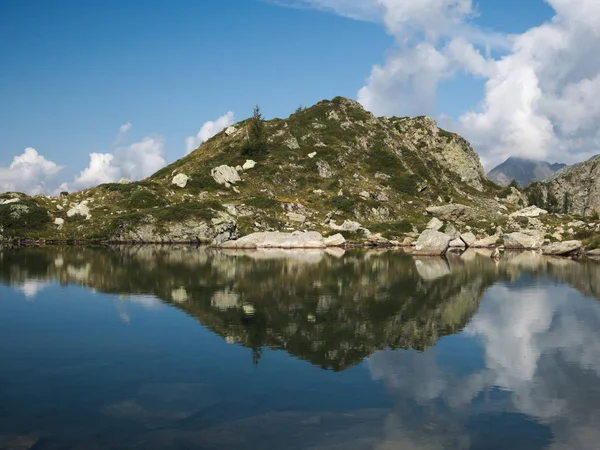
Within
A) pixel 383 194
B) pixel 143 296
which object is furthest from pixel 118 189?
pixel 143 296

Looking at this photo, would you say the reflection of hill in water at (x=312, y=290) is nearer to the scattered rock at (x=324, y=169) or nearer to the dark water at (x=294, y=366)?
the dark water at (x=294, y=366)

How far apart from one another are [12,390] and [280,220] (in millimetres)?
96898

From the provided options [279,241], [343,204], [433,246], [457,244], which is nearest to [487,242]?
[457,244]

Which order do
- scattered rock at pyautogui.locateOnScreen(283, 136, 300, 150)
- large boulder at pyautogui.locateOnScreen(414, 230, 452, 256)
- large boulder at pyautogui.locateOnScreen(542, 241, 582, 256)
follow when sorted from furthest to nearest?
scattered rock at pyautogui.locateOnScreen(283, 136, 300, 150), large boulder at pyautogui.locateOnScreen(542, 241, 582, 256), large boulder at pyautogui.locateOnScreen(414, 230, 452, 256)

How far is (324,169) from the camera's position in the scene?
497 feet

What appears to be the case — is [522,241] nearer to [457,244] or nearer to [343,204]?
[457,244]

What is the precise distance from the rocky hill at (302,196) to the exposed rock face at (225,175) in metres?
0.31

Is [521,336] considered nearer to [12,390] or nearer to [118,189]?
[12,390]

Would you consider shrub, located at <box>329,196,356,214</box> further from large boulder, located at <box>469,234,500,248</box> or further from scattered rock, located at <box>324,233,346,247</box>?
large boulder, located at <box>469,234,500,248</box>

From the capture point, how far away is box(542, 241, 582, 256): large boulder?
92500 mm

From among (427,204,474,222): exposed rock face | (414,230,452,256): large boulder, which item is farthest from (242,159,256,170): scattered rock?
(414,230,452,256): large boulder

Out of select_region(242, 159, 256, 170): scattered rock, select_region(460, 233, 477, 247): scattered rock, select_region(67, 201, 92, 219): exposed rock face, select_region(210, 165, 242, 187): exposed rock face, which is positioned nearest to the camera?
select_region(67, 201, 92, 219): exposed rock face

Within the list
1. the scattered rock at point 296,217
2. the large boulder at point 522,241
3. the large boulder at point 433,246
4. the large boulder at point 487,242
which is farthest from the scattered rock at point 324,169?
the large boulder at point 433,246

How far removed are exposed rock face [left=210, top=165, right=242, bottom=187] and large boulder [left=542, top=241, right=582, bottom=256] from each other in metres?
78.2
